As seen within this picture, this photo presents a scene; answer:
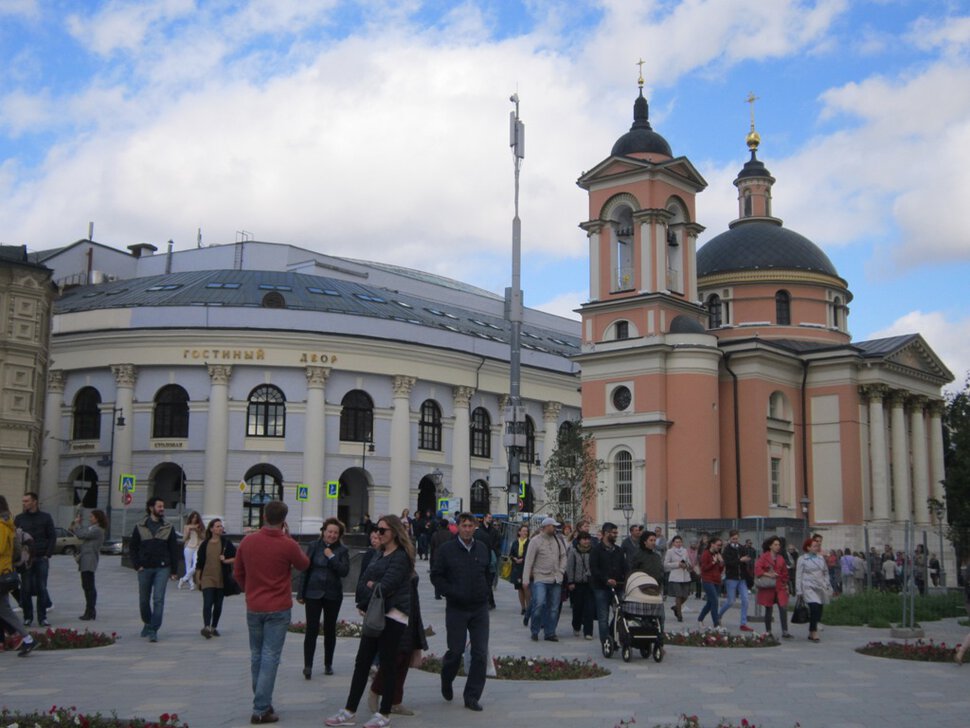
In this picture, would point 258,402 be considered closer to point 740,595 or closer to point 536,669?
point 740,595

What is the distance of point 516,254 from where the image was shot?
96.4ft

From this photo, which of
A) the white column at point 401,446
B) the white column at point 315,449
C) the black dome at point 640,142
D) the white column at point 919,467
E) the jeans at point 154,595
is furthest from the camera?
the white column at point 401,446

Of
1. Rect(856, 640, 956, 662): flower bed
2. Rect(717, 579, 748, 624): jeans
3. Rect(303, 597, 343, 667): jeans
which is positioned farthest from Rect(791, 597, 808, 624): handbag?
Rect(303, 597, 343, 667): jeans

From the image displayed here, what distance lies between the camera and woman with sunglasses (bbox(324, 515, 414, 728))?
10.1 m

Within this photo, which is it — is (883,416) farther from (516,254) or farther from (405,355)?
(516,254)

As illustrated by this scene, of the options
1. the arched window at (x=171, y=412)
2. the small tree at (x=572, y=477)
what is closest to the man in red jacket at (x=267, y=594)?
the small tree at (x=572, y=477)

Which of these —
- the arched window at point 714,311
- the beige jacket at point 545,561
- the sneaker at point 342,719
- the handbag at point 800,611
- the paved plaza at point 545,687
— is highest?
the arched window at point 714,311

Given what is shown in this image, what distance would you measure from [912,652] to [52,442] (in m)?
49.9

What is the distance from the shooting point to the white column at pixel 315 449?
55219 mm

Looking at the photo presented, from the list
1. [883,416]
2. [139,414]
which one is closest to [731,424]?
[883,416]

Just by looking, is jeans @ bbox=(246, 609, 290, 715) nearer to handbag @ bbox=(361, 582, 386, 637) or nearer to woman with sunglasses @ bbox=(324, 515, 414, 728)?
woman with sunglasses @ bbox=(324, 515, 414, 728)

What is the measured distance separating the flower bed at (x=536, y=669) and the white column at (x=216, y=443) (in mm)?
41743

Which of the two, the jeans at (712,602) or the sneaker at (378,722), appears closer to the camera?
the sneaker at (378,722)

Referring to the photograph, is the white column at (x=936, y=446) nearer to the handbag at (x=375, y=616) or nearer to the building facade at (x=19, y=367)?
the building facade at (x=19, y=367)
